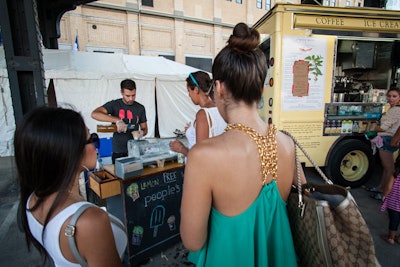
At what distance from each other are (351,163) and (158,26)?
14.9m

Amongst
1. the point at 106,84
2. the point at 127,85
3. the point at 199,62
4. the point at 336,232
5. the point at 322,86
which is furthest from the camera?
the point at 199,62

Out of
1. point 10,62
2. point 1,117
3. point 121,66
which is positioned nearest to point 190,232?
point 10,62

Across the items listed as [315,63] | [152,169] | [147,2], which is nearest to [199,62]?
[147,2]

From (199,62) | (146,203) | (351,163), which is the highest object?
(199,62)

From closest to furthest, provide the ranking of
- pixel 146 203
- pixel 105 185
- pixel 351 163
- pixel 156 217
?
pixel 105 185
pixel 146 203
pixel 156 217
pixel 351 163

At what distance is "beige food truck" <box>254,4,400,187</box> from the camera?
11.8 ft

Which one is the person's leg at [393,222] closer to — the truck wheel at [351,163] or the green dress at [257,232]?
the truck wheel at [351,163]

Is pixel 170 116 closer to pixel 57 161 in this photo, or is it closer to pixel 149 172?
pixel 149 172

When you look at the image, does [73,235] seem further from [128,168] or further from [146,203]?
[146,203]

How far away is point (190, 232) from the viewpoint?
90cm

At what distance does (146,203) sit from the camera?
2.38m

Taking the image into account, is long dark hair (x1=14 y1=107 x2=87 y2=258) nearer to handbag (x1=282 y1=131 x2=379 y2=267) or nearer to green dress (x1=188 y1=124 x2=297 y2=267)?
green dress (x1=188 y1=124 x2=297 y2=267)

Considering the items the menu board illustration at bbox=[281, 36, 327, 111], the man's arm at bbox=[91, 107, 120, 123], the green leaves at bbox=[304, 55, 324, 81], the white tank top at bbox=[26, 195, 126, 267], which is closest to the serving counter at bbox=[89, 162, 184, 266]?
the man's arm at bbox=[91, 107, 120, 123]

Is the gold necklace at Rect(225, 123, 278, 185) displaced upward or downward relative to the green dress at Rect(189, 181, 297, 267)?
upward
